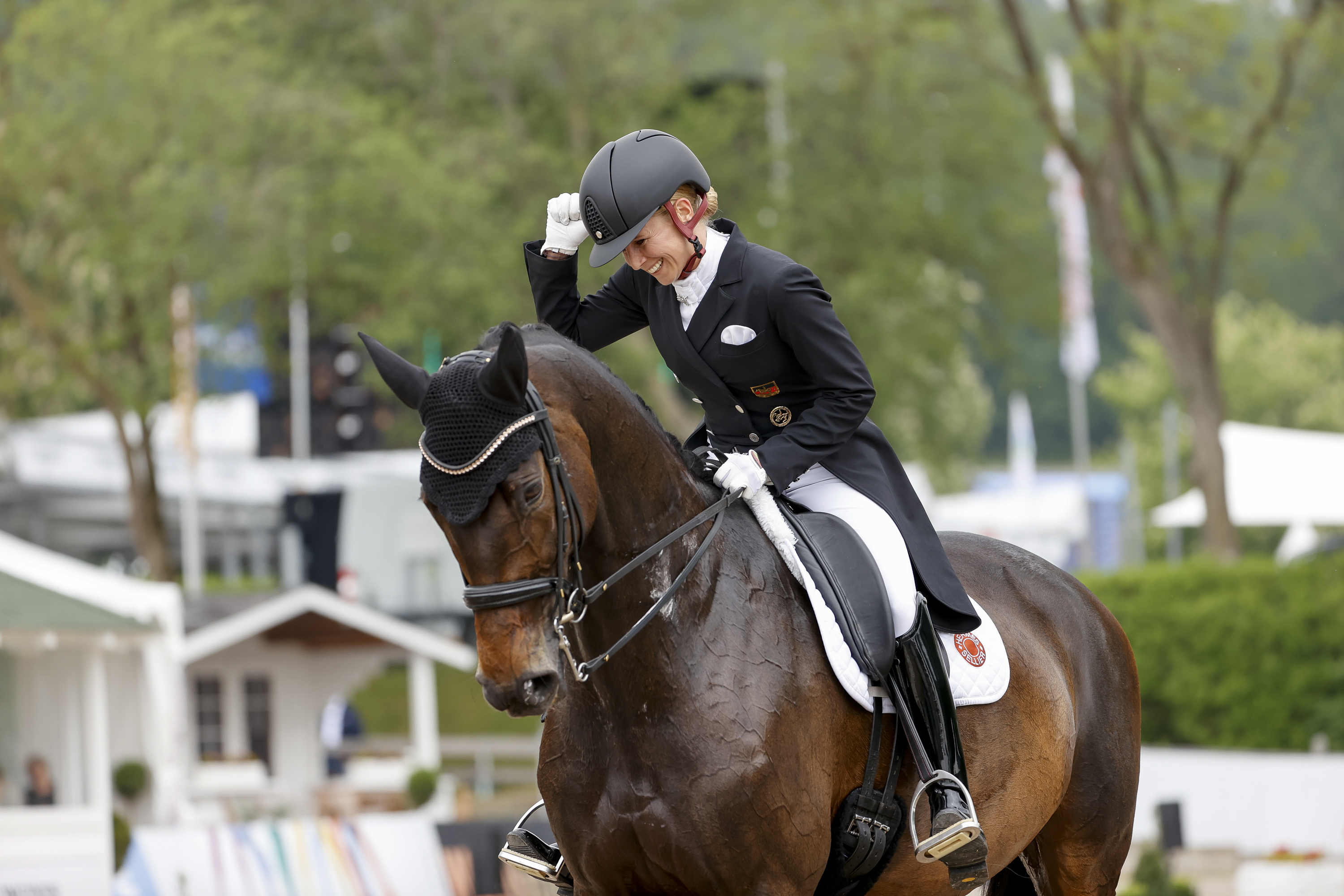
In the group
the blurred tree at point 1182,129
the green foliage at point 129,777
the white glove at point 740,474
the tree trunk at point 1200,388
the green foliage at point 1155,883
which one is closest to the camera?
the white glove at point 740,474

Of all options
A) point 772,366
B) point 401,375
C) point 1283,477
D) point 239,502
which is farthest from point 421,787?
point 239,502

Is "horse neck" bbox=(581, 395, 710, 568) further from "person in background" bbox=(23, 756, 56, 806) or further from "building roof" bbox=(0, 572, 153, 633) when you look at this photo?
"person in background" bbox=(23, 756, 56, 806)

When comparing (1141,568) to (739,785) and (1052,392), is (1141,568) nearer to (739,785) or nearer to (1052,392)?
(739,785)

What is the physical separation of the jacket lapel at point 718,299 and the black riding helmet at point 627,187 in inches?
12.3

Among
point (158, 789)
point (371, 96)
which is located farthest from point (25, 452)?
point (158, 789)

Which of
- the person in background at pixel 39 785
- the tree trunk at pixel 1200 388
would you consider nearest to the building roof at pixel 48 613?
the person in background at pixel 39 785

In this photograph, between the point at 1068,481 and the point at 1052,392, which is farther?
the point at 1052,392

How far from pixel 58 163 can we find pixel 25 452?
19.8 meters

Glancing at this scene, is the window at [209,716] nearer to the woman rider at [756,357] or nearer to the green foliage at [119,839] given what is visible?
the green foliage at [119,839]

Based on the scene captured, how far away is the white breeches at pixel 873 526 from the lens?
16.1ft

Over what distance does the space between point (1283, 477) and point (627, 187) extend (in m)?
23.5

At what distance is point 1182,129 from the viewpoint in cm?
2578

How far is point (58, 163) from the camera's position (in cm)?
2698

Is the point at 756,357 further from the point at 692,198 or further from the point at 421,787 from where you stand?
the point at 421,787
